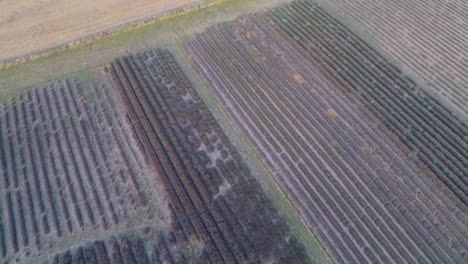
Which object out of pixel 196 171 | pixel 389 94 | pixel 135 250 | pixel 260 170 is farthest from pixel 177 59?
pixel 389 94

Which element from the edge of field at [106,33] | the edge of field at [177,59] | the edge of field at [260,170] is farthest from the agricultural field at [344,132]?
the edge of field at [106,33]

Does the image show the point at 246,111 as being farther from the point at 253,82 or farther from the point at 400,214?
the point at 400,214

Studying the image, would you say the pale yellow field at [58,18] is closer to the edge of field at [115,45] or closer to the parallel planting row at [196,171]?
the edge of field at [115,45]

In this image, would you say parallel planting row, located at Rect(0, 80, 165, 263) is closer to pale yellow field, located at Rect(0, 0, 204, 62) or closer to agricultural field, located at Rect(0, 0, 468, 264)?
agricultural field, located at Rect(0, 0, 468, 264)

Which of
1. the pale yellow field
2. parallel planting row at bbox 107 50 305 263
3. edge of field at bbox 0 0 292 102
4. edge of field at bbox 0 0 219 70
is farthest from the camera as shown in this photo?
the pale yellow field

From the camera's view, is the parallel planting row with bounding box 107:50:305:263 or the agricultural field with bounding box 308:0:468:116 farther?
the agricultural field with bounding box 308:0:468:116

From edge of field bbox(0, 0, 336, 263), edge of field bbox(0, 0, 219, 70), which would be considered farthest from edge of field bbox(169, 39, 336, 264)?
edge of field bbox(0, 0, 219, 70)
